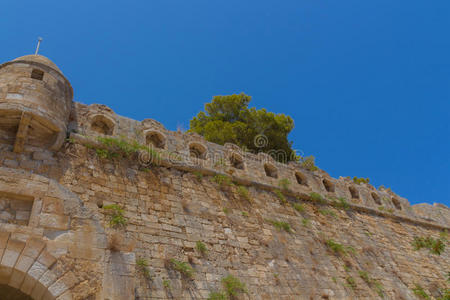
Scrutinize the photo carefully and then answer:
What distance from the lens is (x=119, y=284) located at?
4508 millimetres

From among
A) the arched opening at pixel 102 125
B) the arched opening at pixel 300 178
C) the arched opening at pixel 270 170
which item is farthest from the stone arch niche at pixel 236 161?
the arched opening at pixel 102 125

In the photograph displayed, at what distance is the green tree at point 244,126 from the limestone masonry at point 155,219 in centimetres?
626

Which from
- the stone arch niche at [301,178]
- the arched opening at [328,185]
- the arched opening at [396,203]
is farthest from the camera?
the arched opening at [396,203]

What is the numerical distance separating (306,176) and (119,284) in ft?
29.3

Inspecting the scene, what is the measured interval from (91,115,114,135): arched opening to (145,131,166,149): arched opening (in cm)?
96

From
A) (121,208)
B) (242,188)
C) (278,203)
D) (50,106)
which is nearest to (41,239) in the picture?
(121,208)

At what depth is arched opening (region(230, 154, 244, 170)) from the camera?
36.2 ft

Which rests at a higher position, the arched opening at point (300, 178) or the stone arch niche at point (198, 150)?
the arched opening at point (300, 178)

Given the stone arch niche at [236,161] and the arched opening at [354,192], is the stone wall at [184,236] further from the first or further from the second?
the arched opening at [354,192]

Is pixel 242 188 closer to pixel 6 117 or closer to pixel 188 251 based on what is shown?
pixel 188 251

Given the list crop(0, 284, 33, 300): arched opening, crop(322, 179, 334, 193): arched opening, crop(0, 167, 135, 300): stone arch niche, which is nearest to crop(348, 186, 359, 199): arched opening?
crop(322, 179, 334, 193): arched opening

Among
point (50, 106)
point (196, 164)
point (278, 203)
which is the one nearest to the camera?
point (50, 106)

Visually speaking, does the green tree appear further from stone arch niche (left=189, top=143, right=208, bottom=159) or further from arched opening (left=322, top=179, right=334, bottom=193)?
stone arch niche (left=189, top=143, right=208, bottom=159)

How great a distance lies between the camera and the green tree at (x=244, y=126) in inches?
715
